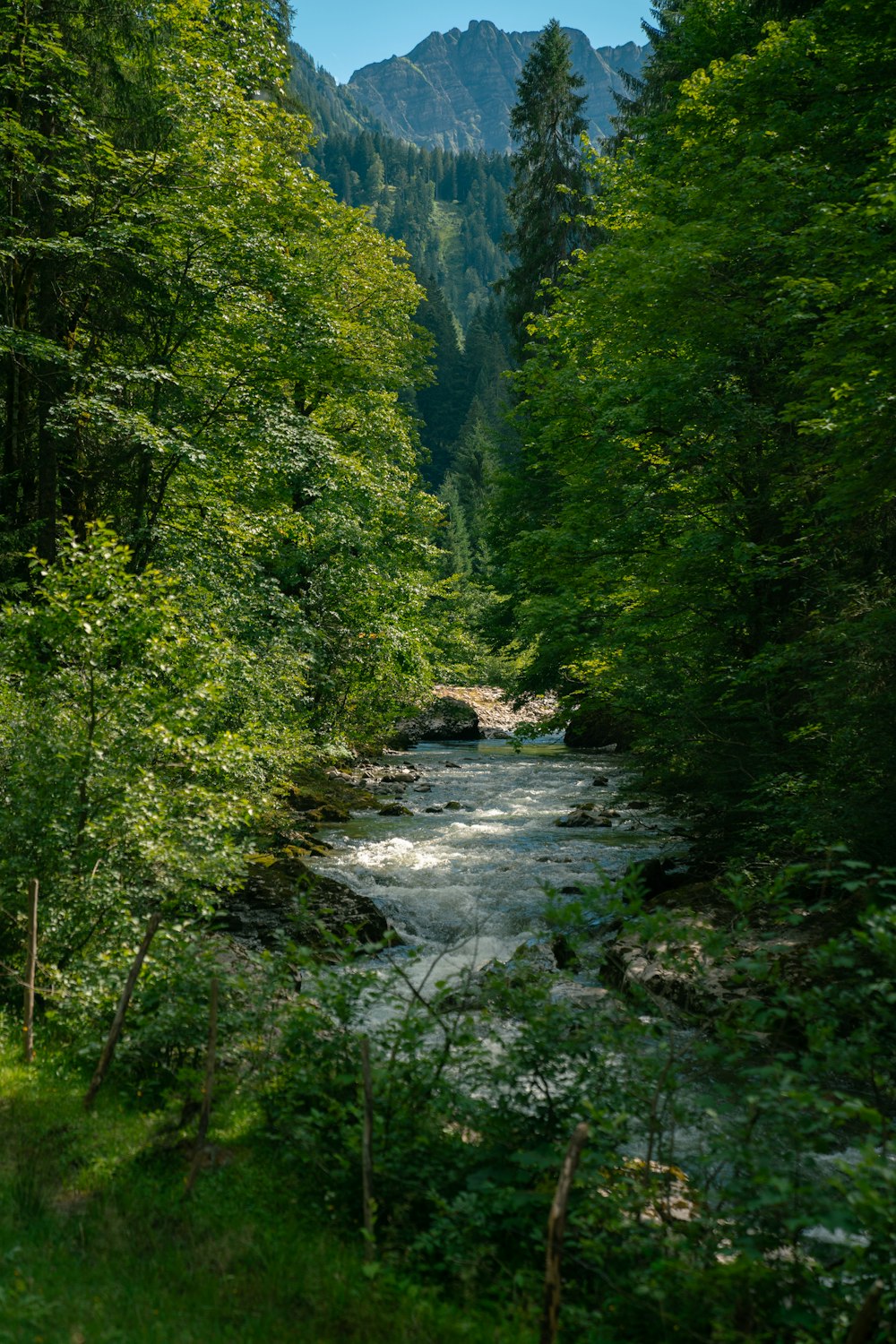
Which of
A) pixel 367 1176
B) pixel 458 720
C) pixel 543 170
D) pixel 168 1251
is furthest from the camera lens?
pixel 458 720

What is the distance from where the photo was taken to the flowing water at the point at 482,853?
13.3 meters

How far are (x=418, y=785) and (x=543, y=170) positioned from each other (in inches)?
874

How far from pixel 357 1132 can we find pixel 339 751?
1479 centimetres

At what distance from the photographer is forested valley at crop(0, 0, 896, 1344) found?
4.48m

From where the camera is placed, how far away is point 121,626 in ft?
28.0

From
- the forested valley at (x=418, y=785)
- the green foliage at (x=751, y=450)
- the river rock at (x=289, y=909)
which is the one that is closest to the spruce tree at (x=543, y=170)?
the forested valley at (x=418, y=785)

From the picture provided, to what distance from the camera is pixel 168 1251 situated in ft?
15.6

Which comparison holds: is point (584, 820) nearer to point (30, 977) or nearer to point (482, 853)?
point (482, 853)

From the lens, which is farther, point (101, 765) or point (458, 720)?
point (458, 720)

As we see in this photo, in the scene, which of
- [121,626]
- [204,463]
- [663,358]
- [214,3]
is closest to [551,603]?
[663,358]

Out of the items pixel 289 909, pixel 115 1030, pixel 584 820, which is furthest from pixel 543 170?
pixel 115 1030

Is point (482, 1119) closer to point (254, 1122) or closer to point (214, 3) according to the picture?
point (254, 1122)

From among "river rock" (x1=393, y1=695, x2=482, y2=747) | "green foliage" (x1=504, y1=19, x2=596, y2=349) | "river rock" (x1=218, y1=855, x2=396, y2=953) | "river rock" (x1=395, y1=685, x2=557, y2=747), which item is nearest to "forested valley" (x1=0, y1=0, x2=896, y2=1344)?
"river rock" (x1=218, y1=855, x2=396, y2=953)

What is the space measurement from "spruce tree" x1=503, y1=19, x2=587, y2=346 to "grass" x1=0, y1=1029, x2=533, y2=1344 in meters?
29.5
